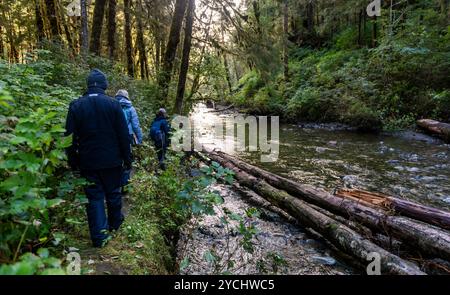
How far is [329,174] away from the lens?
32.8 ft

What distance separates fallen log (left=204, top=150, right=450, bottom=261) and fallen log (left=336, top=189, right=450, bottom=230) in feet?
0.42

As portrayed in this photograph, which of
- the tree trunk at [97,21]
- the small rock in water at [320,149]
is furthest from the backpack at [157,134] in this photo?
the small rock in water at [320,149]

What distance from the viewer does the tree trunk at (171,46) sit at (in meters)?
13.0

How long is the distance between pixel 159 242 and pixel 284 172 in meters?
6.31

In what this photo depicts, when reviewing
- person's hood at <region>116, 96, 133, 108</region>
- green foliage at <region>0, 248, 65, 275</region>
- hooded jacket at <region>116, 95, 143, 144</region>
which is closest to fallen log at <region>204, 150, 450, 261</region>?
hooded jacket at <region>116, 95, 143, 144</region>

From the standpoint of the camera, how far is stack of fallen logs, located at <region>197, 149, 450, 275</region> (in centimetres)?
463

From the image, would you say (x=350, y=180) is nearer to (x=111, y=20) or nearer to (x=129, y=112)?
(x=129, y=112)

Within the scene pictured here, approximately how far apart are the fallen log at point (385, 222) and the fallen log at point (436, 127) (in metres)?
10.2

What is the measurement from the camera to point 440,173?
32.0 feet

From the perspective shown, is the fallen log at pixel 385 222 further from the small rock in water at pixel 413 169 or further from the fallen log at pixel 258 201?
the small rock in water at pixel 413 169

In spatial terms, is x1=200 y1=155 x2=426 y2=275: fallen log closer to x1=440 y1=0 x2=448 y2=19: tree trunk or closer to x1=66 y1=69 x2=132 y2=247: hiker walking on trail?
x1=66 y1=69 x2=132 y2=247: hiker walking on trail

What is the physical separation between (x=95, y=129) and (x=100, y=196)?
34.0 inches
